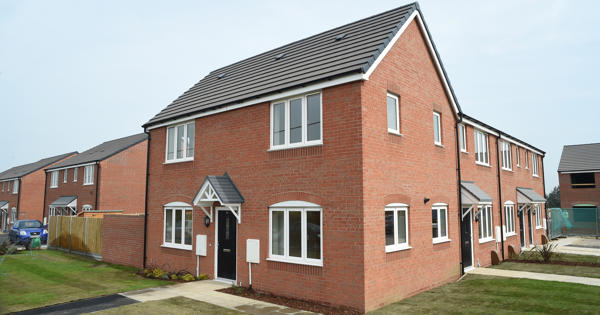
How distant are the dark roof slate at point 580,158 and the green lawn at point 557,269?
27.0 metres

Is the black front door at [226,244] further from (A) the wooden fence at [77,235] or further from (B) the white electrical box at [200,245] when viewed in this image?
(A) the wooden fence at [77,235]

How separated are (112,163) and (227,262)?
25.5 m

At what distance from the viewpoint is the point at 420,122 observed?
12336 millimetres

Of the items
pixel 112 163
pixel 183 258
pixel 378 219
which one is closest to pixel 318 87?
pixel 378 219

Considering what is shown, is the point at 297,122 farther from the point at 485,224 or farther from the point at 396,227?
the point at 485,224

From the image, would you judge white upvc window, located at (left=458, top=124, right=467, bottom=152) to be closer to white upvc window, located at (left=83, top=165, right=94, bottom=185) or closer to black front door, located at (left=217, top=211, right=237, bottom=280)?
black front door, located at (left=217, top=211, right=237, bottom=280)

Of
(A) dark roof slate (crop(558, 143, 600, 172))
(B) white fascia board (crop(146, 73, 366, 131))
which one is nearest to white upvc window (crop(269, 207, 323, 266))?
(B) white fascia board (crop(146, 73, 366, 131))

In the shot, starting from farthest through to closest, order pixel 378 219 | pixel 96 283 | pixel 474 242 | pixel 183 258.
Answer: pixel 474 242, pixel 183 258, pixel 96 283, pixel 378 219

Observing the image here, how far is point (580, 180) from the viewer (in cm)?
3772

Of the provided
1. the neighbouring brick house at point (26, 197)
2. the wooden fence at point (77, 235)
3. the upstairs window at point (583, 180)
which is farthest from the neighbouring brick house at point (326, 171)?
the neighbouring brick house at point (26, 197)

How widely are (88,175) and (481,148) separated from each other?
105ft

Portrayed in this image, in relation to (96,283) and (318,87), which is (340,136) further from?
(96,283)

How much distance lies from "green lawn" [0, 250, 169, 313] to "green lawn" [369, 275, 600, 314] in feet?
26.9

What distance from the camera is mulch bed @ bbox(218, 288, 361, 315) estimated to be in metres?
9.11
